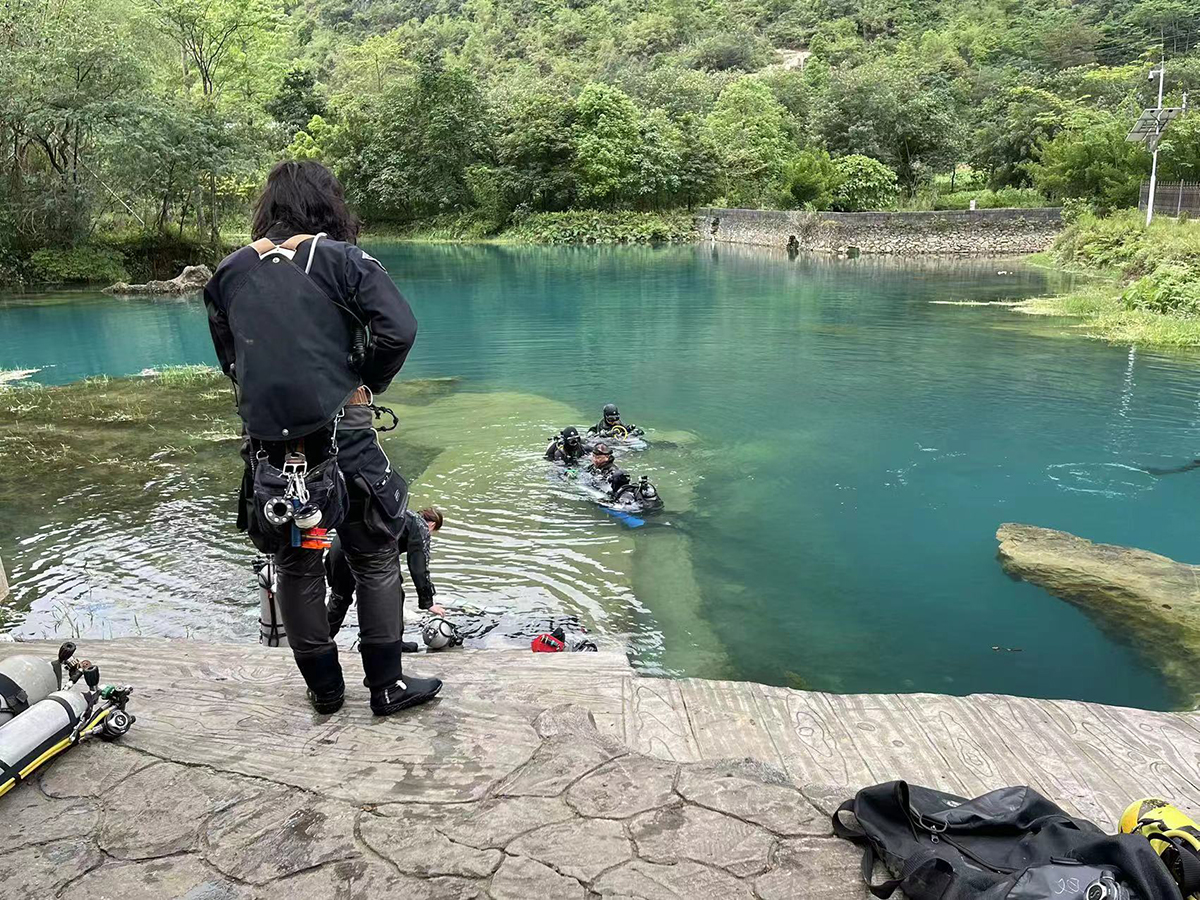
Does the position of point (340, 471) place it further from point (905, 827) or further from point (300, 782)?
point (905, 827)

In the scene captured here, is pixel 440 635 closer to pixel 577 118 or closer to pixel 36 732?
pixel 36 732

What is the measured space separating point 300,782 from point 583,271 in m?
30.5

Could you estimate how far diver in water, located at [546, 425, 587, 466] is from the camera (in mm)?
9688

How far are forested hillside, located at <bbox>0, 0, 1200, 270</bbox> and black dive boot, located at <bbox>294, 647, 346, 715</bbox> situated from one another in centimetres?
2712

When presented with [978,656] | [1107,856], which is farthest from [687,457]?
[1107,856]

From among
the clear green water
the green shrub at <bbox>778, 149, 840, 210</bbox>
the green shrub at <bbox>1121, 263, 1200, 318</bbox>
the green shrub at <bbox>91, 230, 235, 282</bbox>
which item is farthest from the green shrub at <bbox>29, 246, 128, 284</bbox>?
the green shrub at <bbox>1121, 263, 1200, 318</bbox>

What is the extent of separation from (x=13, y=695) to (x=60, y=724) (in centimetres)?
20

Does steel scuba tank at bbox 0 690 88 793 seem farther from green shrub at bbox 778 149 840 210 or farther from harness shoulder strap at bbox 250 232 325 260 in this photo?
green shrub at bbox 778 149 840 210

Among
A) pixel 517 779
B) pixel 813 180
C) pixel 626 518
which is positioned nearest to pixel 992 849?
pixel 517 779

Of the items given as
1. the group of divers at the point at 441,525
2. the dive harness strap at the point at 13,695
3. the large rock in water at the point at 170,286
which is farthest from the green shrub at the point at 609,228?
the dive harness strap at the point at 13,695

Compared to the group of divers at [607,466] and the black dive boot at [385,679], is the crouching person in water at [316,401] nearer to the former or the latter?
the black dive boot at [385,679]

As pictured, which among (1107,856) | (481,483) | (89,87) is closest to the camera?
(1107,856)

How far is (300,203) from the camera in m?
2.84

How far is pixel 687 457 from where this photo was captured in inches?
411
